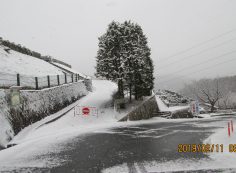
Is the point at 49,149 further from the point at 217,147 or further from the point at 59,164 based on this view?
the point at 217,147

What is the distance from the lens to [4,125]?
12.8 meters

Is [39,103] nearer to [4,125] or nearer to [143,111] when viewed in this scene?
[4,125]

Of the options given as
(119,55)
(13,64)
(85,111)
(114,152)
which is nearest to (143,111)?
(119,55)

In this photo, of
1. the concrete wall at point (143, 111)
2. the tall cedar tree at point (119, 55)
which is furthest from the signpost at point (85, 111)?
the tall cedar tree at point (119, 55)

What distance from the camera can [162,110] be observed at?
32.6 m

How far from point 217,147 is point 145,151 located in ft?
12.8

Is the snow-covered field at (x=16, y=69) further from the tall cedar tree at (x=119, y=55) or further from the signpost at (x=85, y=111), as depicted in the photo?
the tall cedar tree at (x=119, y=55)

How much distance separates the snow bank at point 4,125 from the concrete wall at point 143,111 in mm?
12259

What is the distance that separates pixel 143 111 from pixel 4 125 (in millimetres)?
17226

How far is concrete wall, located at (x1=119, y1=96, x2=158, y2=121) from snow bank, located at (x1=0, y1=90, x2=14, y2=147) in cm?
1226

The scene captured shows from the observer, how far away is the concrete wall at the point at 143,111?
2470 centimetres

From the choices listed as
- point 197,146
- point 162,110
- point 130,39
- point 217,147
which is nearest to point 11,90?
point 197,146

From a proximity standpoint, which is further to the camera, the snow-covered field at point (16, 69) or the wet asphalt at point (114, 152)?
the snow-covered field at point (16, 69)

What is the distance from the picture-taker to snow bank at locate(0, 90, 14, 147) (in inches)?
487
